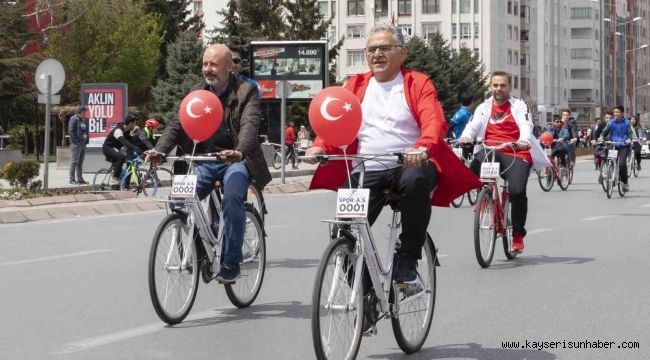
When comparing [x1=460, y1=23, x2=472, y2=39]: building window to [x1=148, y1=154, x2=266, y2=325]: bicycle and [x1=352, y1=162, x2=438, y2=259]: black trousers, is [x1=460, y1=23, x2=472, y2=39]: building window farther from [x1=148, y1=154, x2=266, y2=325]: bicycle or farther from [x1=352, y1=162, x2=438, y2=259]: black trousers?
[x1=352, y1=162, x2=438, y2=259]: black trousers

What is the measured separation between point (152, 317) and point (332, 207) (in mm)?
12787

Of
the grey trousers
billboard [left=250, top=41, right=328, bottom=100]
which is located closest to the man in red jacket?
the grey trousers

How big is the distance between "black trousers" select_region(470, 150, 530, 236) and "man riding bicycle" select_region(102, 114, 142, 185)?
14.9m

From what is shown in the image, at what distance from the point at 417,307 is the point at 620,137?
686 inches

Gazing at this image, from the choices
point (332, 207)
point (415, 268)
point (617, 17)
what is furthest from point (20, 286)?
point (617, 17)

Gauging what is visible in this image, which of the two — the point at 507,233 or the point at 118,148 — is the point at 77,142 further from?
the point at 507,233

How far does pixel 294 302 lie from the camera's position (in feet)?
29.5

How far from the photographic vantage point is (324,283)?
19.2 ft

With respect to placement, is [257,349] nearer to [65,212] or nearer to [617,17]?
[65,212]

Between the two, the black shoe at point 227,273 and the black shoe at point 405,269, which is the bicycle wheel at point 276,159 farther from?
the black shoe at point 405,269

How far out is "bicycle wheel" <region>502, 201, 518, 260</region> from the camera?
38.6 feet

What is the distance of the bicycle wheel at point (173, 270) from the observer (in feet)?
25.0

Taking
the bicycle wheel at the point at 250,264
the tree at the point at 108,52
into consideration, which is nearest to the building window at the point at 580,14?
the tree at the point at 108,52

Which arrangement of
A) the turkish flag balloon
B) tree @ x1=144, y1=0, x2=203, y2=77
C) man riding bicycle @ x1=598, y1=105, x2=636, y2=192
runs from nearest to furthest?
1. the turkish flag balloon
2. man riding bicycle @ x1=598, y1=105, x2=636, y2=192
3. tree @ x1=144, y1=0, x2=203, y2=77
